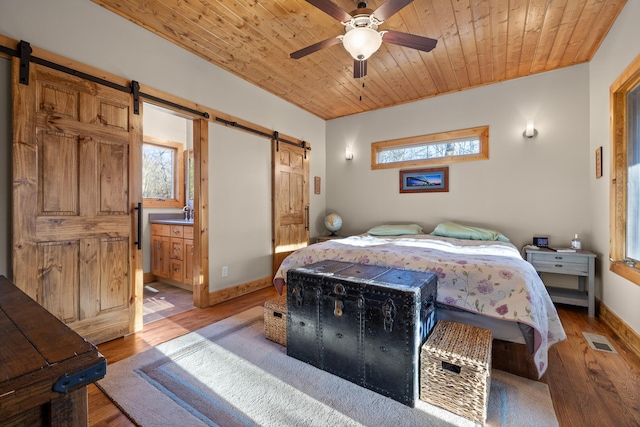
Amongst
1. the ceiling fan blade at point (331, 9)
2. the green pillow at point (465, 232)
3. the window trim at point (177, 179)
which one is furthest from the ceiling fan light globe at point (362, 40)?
the window trim at point (177, 179)

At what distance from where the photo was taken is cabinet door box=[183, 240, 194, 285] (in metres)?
3.64

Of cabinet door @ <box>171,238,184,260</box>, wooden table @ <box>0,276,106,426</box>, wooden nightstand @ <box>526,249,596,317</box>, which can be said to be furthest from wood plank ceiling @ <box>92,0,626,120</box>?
wooden table @ <box>0,276,106,426</box>

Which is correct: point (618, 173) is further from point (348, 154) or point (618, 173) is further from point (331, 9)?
point (348, 154)

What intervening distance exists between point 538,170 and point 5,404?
14.9 feet

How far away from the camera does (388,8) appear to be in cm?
196

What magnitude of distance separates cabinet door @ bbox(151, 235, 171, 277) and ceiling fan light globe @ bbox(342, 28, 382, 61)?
3.30 m

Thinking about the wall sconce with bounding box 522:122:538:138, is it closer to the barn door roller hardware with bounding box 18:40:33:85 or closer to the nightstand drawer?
the nightstand drawer

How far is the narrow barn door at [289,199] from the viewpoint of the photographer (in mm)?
4148

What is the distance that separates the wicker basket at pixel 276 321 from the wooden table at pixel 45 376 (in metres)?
1.67

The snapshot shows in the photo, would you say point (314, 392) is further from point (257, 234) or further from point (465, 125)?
point (465, 125)

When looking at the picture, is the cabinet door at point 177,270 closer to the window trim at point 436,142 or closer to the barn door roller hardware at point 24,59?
the barn door roller hardware at point 24,59

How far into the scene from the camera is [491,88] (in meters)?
3.81

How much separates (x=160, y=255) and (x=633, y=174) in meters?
5.20

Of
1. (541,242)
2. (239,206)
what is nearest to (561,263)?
(541,242)
